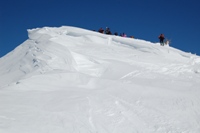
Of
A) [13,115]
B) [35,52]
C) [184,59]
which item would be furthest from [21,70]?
[184,59]

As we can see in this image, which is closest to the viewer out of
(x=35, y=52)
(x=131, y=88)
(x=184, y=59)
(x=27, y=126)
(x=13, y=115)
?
(x=27, y=126)

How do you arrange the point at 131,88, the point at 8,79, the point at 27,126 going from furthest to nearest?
the point at 8,79
the point at 131,88
the point at 27,126

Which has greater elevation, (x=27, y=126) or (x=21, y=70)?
(x=21, y=70)

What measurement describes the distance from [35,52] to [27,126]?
10.1 metres

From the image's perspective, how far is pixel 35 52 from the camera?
16500 millimetres

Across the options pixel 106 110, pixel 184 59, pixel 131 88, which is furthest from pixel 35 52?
pixel 184 59

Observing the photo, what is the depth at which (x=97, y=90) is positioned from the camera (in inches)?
428

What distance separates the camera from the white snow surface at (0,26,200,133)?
7.84 meters

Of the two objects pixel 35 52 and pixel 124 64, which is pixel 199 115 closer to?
pixel 124 64

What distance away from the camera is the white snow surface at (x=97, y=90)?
7840mm

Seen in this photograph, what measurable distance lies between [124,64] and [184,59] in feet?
19.2

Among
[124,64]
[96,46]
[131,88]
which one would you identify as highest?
[96,46]

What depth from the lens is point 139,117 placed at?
8.68 meters

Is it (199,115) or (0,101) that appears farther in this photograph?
(199,115)
